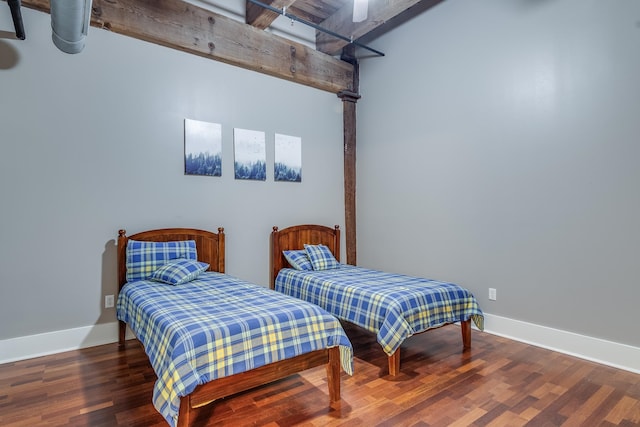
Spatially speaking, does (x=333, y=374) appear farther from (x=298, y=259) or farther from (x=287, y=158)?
(x=287, y=158)

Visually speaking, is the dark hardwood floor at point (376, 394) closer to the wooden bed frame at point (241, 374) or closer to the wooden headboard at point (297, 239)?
the wooden bed frame at point (241, 374)

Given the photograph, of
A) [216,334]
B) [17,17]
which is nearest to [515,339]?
[216,334]

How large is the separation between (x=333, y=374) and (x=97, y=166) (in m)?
2.68

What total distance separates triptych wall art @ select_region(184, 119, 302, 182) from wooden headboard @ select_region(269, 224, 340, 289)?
63 centimetres

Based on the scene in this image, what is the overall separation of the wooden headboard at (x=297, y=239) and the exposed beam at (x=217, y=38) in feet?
5.99

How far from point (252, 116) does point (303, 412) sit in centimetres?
312

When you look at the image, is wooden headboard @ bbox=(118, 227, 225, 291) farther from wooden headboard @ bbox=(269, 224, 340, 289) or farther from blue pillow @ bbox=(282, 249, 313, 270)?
blue pillow @ bbox=(282, 249, 313, 270)

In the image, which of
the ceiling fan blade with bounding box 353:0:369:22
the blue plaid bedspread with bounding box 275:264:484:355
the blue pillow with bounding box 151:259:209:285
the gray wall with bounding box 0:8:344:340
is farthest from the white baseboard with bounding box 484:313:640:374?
the ceiling fan blade with bounding box 353:0:369:22

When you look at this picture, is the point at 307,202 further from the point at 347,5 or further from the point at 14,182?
the point at 14,182

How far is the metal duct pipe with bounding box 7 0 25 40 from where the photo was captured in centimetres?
259

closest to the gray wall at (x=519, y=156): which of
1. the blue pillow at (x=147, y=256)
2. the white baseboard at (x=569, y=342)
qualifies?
the white baseboard at (x=569, y=342)

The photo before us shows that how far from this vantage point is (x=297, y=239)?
443 centimetres

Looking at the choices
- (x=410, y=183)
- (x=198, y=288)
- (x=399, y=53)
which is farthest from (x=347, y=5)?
(x=198, y=288)

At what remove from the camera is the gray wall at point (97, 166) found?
2939mm
